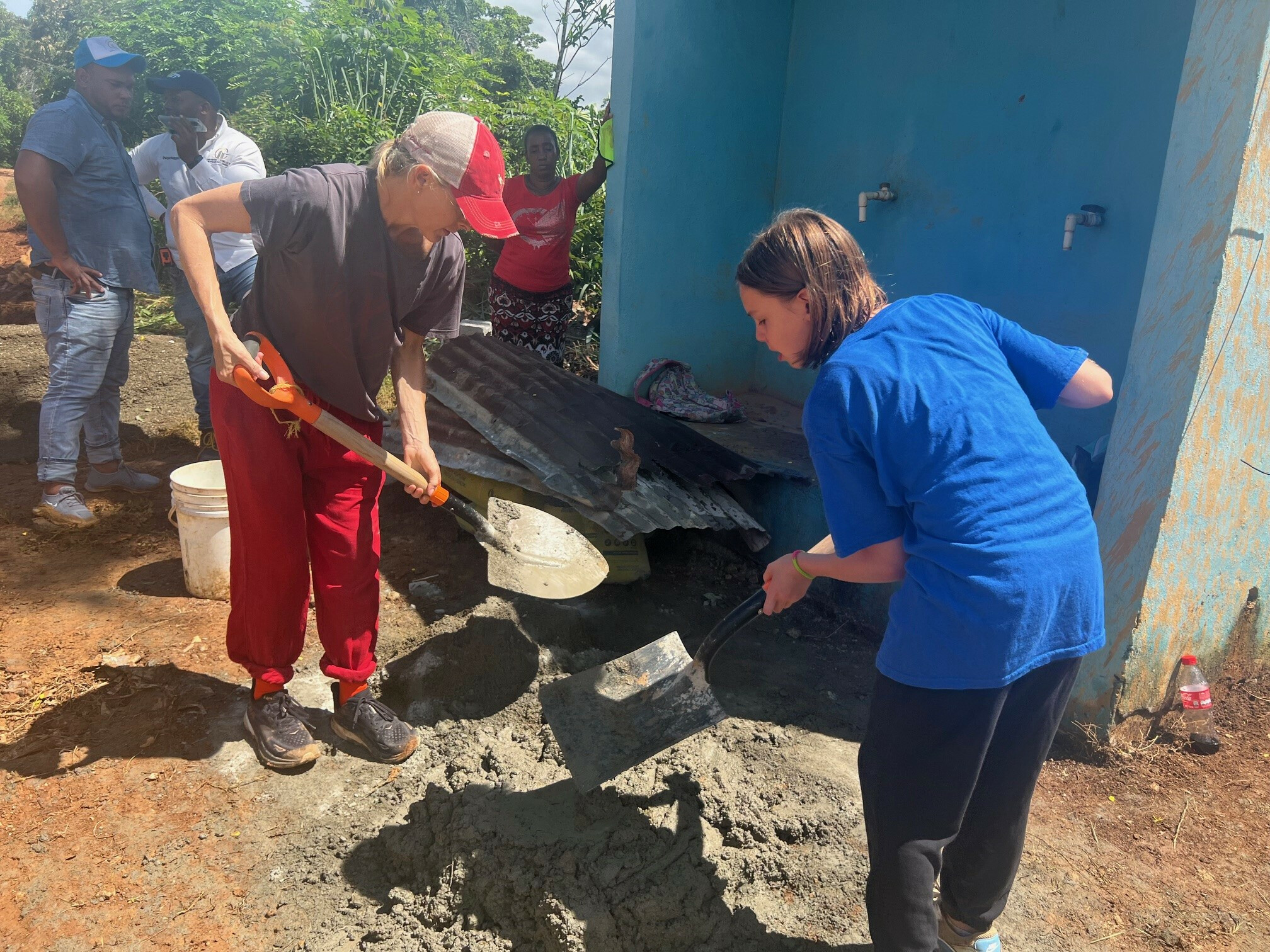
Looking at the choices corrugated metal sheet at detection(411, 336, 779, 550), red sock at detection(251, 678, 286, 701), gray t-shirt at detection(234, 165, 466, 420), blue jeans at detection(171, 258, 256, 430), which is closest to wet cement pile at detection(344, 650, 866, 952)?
red sock at detection(251, 678, 286, 701)

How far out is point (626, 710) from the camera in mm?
2393

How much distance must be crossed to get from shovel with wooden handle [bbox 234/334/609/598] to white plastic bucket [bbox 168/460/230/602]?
921 mm

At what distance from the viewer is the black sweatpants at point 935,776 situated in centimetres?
154

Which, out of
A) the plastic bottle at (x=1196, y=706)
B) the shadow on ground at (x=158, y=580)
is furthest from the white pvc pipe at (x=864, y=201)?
the shadow on ground at (x=158, y=580)

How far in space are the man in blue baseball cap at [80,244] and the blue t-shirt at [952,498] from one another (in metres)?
3.80

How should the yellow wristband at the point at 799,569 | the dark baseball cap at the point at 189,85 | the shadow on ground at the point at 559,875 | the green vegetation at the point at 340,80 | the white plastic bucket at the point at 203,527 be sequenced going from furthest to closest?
the green vegetation at the point at 340,80 < the dark baseball cap at the point at 189,85 < the white plastic bucket at the point at 203,527 < the shadow on ground at the point at 559,875 < the yellow wristband at the point at 799,569

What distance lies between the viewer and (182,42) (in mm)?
12523

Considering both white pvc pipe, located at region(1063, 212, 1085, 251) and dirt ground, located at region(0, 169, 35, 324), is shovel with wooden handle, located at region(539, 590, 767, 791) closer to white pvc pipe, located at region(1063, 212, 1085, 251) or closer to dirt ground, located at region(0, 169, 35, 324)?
white pvc pipe, located at region(1063, 212, 1085, 251)

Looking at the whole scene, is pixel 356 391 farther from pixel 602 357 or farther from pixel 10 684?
pixel 602 357

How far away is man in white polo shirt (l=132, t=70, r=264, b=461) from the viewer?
14.1ft

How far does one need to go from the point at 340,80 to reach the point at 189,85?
25.7 feet

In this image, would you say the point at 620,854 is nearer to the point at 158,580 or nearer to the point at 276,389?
the point at 276,389

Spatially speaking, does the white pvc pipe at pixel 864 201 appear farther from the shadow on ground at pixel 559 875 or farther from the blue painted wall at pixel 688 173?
the shadow on ground at pixel 559 875

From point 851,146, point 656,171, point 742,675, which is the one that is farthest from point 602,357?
point 742,675
